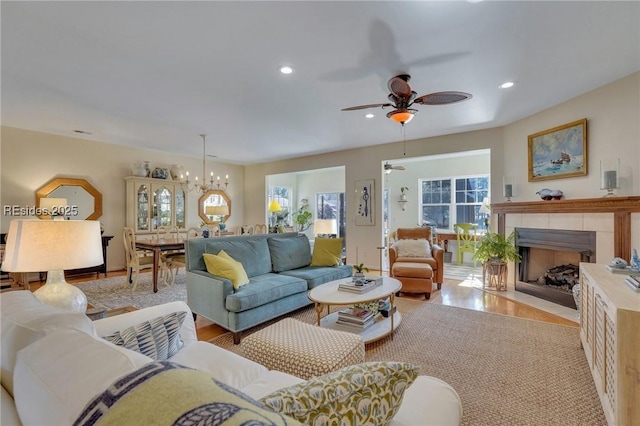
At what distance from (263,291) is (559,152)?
4153 mm

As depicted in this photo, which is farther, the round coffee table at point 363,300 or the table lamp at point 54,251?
the round coffee table at point 363,300

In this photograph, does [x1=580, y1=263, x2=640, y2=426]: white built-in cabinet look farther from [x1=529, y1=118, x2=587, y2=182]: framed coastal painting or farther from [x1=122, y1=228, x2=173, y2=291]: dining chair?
[x1=122, y1=228, x2=173, y2=291]: dining chair

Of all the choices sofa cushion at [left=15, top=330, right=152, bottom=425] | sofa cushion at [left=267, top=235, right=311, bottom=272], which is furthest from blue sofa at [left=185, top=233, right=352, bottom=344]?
sofa cushion at [left=15, top=330, right=152, bottom=425]

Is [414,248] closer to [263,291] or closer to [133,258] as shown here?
[263,291]

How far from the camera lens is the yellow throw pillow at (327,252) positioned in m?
4.22

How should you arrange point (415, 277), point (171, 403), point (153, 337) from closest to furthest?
point (171, 403), point (153, 337), point (415, 277)

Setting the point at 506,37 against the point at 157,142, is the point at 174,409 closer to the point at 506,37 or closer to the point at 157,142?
the point at 506,37

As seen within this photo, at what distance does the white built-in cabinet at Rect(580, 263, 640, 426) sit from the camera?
142cm

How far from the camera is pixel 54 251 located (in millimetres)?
1571

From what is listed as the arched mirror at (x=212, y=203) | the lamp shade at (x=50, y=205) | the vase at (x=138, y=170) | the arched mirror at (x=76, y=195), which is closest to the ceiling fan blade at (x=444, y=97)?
the arched mirror at (x=212, y=203)

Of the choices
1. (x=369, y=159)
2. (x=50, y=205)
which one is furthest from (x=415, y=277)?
(x=50, y=205)

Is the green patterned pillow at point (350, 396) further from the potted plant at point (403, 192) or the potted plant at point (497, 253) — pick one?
the potted plant at point (403, 192)

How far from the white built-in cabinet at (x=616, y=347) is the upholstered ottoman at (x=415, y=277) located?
203 cm

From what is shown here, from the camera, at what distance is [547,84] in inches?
127
